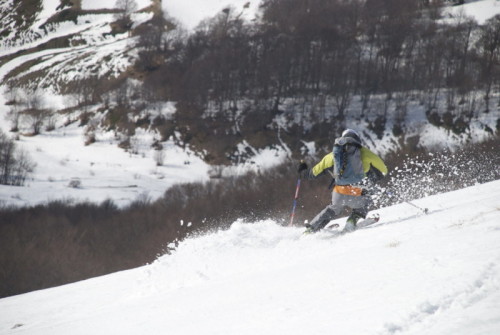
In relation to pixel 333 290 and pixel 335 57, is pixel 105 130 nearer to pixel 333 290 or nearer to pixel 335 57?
pixel 335 57

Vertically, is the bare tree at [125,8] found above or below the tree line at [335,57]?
above

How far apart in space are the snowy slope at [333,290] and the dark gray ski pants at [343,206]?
1.73ft

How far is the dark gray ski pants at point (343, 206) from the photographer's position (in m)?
7.24

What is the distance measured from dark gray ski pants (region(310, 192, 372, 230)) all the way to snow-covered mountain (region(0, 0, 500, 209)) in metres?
40.5

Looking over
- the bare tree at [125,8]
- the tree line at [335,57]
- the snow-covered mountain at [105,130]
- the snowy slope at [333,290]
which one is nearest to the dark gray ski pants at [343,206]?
the snowy slope at [333,290]

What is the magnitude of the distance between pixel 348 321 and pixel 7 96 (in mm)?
86773

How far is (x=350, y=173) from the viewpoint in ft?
23.2

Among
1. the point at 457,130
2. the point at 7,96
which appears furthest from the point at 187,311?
the point at 7,96

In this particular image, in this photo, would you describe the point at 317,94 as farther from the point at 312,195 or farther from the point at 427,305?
the point at 427,305

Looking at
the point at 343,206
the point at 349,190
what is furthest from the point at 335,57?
the point at 343,206

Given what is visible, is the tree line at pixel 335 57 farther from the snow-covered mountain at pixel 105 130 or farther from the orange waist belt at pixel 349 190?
the orange waist belt at pixel 349 190

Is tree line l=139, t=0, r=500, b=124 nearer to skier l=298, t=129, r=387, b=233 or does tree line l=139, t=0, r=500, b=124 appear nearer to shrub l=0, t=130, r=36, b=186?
shrub l=0, t=130, r=36, b=186

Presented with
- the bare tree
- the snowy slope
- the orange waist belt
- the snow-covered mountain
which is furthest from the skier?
the bare tree

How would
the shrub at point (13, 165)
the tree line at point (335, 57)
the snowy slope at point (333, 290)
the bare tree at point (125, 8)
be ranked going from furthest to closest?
the bare tree at point (125, 8)
the tree line at point (335, 57)
the shrub at point (13, 165)
the snowy slope at point (333, 290)
